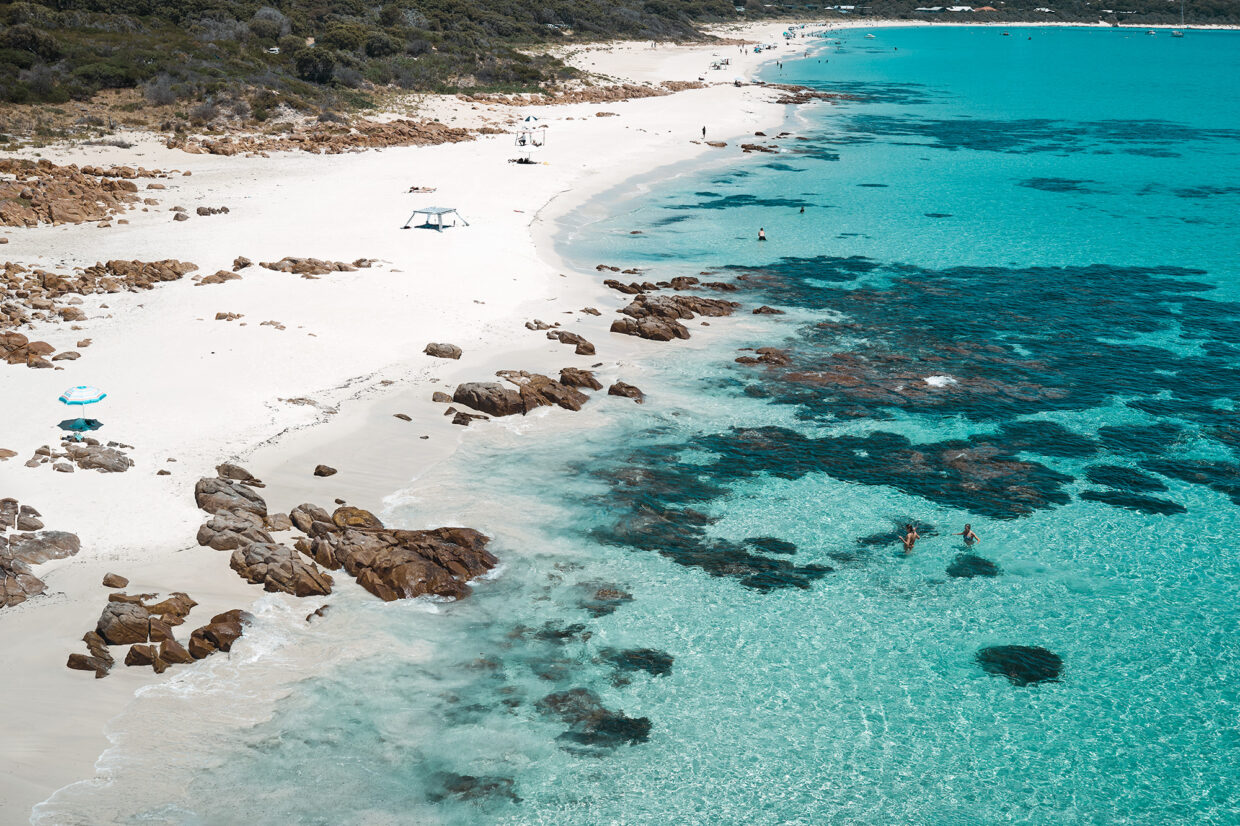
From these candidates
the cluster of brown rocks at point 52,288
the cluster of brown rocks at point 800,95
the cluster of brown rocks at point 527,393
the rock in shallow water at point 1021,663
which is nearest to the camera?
the rock in shallow water at point 1021,663

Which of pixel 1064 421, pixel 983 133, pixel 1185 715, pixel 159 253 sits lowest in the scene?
pixel 1185 715

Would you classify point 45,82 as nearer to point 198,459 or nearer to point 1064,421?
point 198,459

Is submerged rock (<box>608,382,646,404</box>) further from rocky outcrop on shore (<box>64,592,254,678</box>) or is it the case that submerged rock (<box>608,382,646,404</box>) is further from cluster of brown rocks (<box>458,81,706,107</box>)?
cluster of brown rocks (<box>458,81,706,107</box>)

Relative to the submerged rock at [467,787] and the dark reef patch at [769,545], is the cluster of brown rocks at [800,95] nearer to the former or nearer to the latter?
the dark reef patch at [769,545]

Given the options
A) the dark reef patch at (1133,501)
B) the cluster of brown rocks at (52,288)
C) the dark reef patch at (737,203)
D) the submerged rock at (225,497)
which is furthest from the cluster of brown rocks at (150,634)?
the dark reef patch at (737,203)

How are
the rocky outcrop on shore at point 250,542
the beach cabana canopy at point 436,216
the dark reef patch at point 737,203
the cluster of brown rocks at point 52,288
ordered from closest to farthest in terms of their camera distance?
1. the rocky outcrop on shore at point 250,542
2. the cluster of brown rocks at point 52,288
3. the beach cabana canopy at point 436,216
4. the dark reef patch at point 737,203

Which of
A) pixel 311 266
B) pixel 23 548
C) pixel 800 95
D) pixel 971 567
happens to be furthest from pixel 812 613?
pixel 800 95

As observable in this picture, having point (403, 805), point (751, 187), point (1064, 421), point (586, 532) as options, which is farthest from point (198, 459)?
point (751, 187)

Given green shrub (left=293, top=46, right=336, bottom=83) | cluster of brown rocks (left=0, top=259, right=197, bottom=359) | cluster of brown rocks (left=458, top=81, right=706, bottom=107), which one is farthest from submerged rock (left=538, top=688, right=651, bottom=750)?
cluster of brown rocks (left=458, top=81, right=706, bottom=107)
